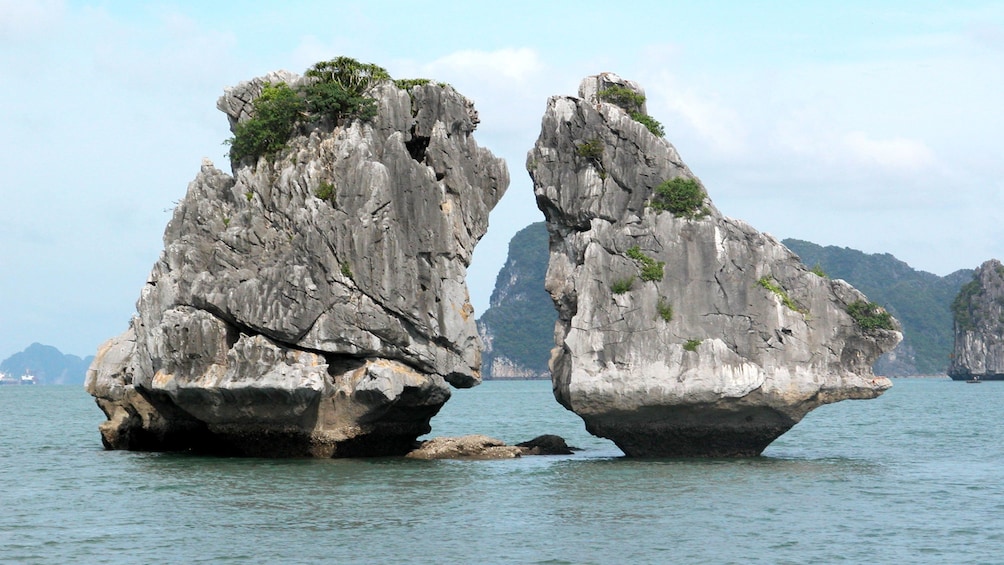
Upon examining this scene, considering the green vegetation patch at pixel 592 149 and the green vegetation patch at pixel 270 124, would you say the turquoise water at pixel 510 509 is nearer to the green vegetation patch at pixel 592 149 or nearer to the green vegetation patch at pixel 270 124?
the green vegetation patch at pixel 592 149

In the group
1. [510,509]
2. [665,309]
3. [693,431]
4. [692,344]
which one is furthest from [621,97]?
[510,509]

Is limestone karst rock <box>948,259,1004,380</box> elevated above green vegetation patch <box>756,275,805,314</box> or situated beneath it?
elevated above

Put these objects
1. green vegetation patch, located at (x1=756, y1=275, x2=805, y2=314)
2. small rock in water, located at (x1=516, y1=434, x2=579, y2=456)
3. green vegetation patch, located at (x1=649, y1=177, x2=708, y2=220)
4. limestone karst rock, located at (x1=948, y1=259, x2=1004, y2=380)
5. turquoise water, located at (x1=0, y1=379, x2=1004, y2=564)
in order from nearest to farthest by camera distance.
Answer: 1. turquoise water, located at (x1=0, y1=379, x2=1004, y2=564)
2. green vegetation patch, located at (x1=756, y1=275, x2=805, y2=314)
3. green vegetation patch, located at (x1=649, y1=177, x2=708, y2=220)
4. small rock in water, located at (x1=516, y1=434, x2=579, y2=456)
5. limestone karst rock, located at (x1=948, y1=259, x2=1004, y2=380)

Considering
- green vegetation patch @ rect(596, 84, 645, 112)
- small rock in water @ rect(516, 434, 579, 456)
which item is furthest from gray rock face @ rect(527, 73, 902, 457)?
small rock in water @ rect(516, 434, 579, 456)

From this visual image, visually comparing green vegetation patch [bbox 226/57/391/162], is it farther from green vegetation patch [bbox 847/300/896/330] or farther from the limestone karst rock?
the limestone karst rock

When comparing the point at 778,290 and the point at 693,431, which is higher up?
the point at 778,290

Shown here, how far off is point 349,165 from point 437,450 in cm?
914

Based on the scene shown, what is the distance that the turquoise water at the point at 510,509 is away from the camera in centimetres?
2314

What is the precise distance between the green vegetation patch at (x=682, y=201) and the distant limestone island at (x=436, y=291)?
51 mm

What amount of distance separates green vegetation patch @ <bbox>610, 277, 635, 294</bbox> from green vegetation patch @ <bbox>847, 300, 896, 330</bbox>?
260 inches

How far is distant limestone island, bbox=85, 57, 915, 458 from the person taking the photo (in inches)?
1356

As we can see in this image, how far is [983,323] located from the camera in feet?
510

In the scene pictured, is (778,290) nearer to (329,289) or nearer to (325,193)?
(329,289)

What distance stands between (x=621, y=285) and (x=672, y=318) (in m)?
1.75
